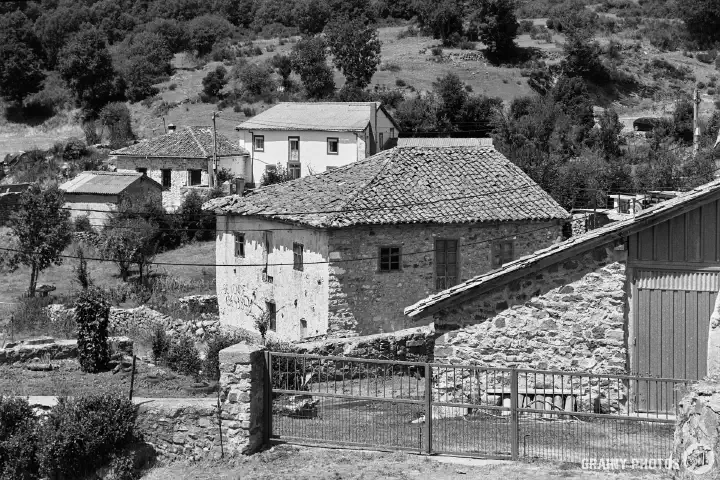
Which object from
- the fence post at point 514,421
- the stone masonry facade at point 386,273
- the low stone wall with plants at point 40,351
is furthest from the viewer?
the stone masonry facade at point 386,273

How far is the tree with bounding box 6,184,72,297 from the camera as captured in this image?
125ft

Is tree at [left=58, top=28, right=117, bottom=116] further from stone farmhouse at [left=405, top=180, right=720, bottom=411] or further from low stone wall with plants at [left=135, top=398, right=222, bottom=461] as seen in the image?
low stone wall with plants at [left=135, top=398, right=222, bottom=461]

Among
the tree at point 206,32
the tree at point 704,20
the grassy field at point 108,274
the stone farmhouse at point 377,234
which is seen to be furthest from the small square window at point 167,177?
the tree at point 704,20

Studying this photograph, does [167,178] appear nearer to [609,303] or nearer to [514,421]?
[609,303]

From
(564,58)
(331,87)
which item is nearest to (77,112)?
(331,87)

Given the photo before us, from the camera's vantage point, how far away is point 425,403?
45.9 feet

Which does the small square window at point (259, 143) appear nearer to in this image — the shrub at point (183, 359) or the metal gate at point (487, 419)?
the shrub at point (183, 359)

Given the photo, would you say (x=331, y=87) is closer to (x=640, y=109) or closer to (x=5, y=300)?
(x=640, y=109)

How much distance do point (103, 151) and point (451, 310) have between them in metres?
50.2

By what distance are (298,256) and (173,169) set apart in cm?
2690

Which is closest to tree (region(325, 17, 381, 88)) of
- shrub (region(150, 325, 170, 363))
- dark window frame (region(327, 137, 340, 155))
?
dark window frame (region(327, 137, 340, 155))

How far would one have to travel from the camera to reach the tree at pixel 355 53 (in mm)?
71625

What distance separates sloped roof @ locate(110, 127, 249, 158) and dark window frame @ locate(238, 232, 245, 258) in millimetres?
23144

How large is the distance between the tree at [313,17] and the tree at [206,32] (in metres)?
6.53
